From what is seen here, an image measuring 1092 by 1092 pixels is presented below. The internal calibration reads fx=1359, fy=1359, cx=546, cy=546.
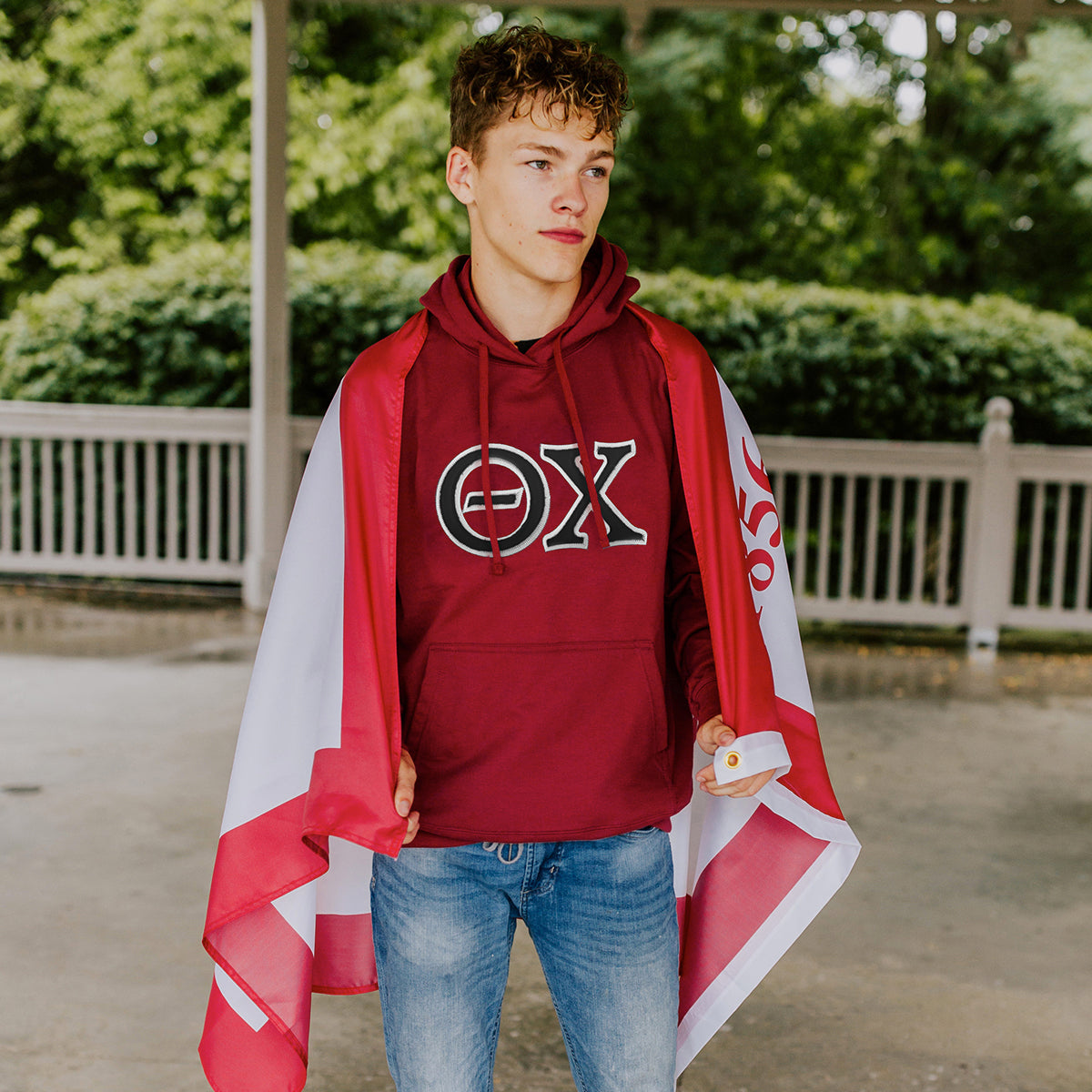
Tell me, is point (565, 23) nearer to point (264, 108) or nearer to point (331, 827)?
point (264, 108)

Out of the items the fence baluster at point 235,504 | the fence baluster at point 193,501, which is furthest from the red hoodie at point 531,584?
the fence baluster at point 193,501

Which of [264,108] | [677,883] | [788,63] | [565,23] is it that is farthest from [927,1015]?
[788,63]

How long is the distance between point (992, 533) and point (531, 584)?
19.0 ft

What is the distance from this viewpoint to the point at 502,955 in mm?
1631

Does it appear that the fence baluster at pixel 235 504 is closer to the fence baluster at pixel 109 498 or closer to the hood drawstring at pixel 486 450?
the fence baluster at pixel 109 498

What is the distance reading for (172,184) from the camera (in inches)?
540

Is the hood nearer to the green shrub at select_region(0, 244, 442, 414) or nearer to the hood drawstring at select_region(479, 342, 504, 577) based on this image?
the hood drawstring at select_region(479, 342, 504, 577)

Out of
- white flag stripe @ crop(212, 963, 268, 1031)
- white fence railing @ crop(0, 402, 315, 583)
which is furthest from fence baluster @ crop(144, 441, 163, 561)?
white flag stripe @ crop(212, 963, 268, 1031)

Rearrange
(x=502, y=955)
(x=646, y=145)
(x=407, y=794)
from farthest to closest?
(x=646, y=145) < (x=502, y=955) < (x=407, y=794)

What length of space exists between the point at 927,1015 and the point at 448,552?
2.05 meters

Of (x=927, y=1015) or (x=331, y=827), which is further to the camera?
(x=927, y=1015)

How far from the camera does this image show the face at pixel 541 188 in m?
1.57

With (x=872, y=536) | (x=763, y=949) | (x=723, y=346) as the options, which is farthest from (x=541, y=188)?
(x=723, y=346)

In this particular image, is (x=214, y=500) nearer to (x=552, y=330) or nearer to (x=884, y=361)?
(x=884, y=361)
